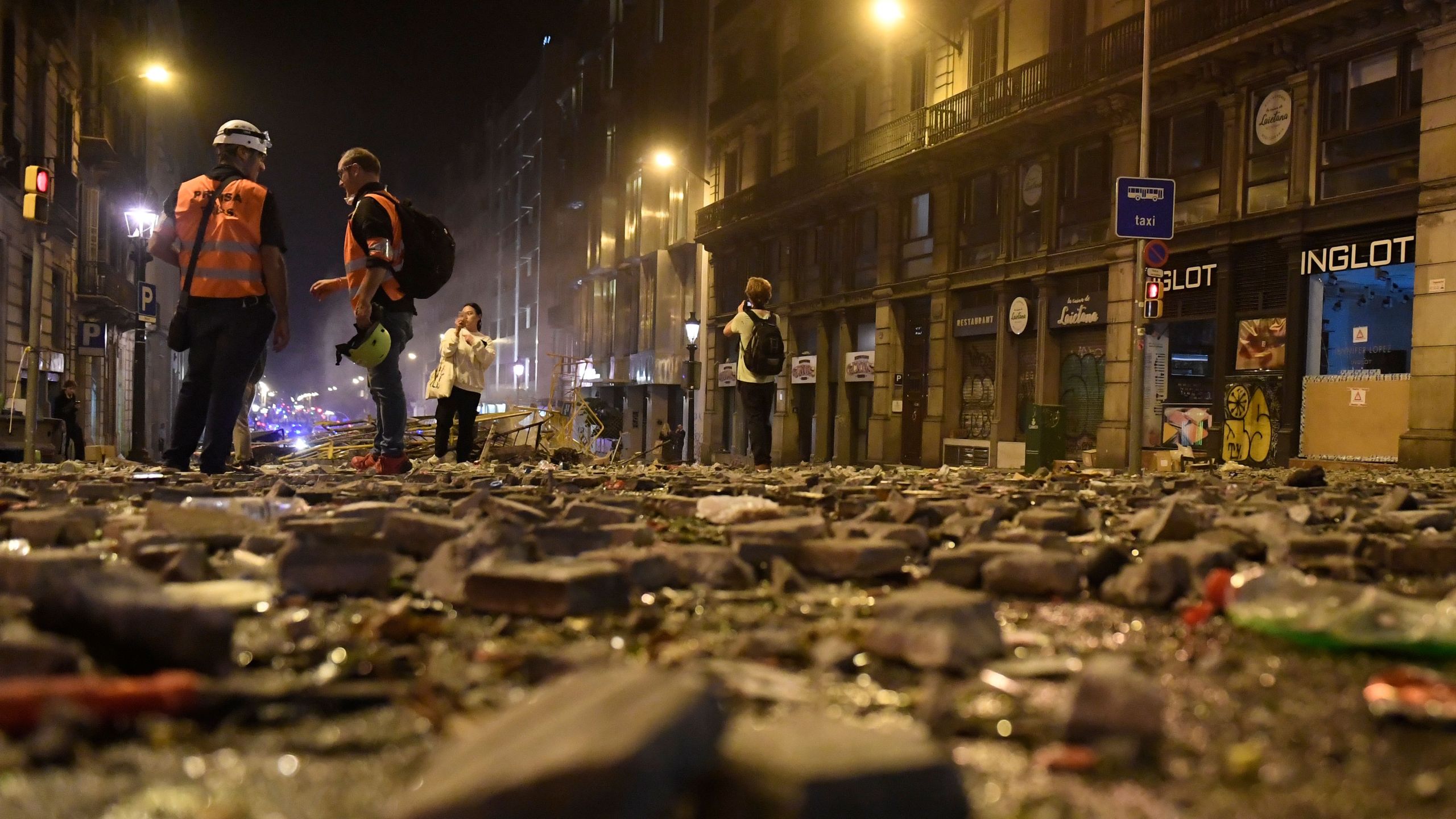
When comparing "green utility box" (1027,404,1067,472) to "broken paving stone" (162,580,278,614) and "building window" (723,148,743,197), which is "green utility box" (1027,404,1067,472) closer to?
"broken paving stone" (162,580,278,614)

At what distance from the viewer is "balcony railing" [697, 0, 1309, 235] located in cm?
1759

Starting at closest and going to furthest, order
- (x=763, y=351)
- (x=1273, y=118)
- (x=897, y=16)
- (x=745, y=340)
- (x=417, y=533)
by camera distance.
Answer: (x=417, y=533), (x=763, y=351), (x=745, y=340), (x=1273, y=118), (x=897, y=16)

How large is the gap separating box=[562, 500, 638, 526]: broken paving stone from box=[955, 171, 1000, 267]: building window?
66.2 feet

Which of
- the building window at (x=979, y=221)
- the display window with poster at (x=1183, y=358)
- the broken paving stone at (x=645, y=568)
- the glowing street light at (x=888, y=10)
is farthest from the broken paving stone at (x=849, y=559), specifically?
the glowing street light at (x=888, y=10)

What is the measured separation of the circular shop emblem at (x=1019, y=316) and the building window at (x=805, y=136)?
33.4 feet

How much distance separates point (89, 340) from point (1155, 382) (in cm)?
2674

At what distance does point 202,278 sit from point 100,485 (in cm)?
205

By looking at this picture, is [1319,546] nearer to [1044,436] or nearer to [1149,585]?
[1149,585]

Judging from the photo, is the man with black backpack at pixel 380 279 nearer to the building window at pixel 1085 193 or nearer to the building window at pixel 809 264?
the building window at pixel 1085 193

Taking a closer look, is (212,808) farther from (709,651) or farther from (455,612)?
(455,612)

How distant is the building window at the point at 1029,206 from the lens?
21.6 metres

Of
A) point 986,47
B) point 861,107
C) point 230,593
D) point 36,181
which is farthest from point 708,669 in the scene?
point 861,107

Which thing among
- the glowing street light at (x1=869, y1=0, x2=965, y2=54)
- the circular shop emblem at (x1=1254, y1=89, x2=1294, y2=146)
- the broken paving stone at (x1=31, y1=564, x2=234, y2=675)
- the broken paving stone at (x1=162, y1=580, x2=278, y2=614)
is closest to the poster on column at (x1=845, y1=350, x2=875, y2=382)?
the glowing street light at (x1=869, y1=0, x2=965, y2=54)

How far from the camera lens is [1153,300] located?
1584 centimetres
